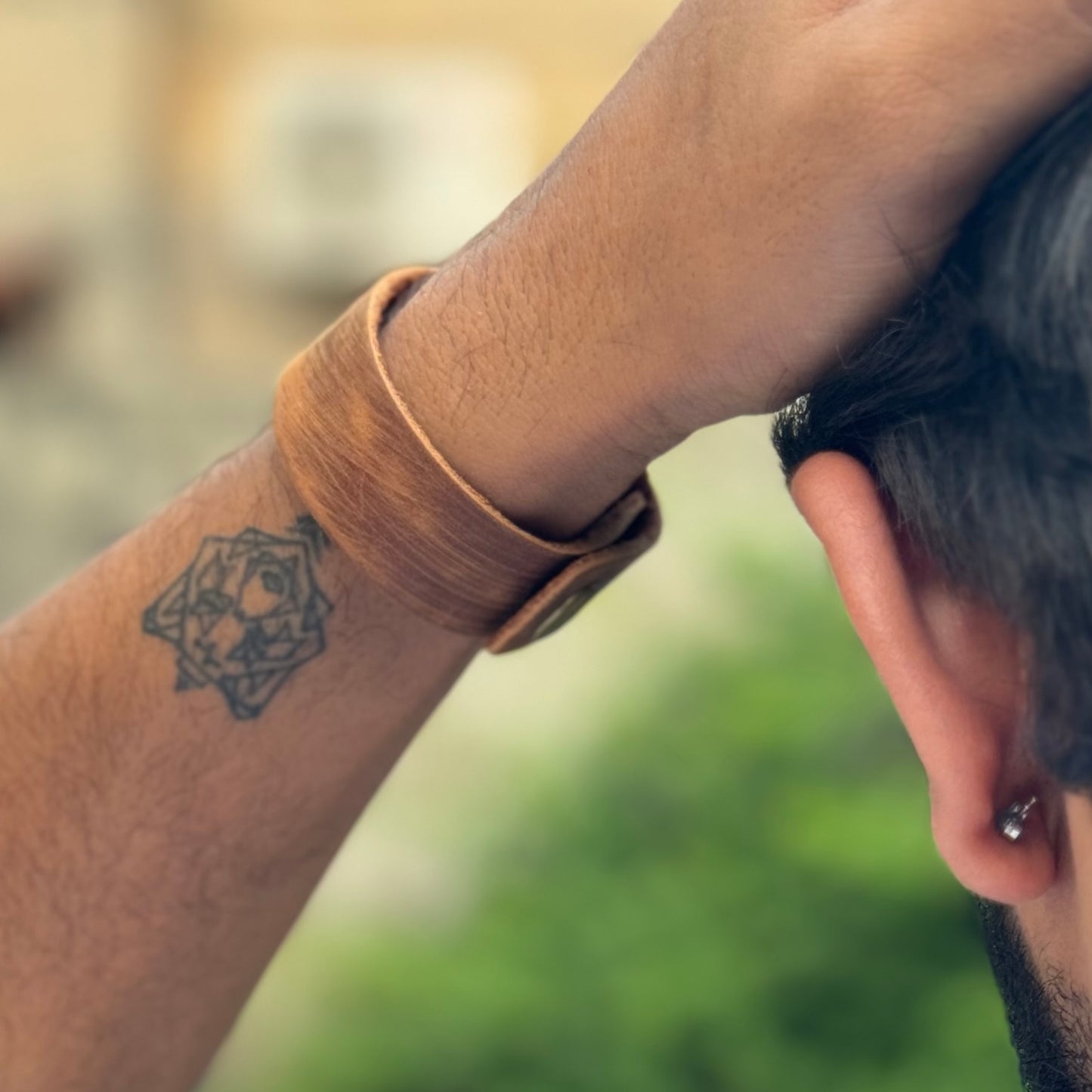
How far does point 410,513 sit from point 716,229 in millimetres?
A: 387

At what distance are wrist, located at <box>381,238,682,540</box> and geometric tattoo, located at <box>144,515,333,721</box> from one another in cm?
22

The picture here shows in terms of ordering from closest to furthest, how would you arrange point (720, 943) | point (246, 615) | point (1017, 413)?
point (1017, 413) < point (246, 615) < point (720, 943)

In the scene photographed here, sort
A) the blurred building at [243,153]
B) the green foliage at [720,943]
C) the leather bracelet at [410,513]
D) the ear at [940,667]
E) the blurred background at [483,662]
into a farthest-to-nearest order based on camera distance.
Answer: the blurred building at [243,153] → the blurred background at [483,662] → the green foliage at [720,943] → the leather bracelet at [410,513] → the ear at [940,667]

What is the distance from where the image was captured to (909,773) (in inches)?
137

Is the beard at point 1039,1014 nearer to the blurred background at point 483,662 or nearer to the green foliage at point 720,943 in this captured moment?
the blurred background at point 483,662

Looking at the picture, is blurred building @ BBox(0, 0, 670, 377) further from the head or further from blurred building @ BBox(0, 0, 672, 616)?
the head

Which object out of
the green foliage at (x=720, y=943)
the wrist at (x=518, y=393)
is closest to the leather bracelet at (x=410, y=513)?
the wrist at (x=518, y=393)

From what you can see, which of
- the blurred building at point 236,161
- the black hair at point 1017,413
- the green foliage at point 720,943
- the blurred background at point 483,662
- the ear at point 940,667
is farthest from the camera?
the blurred building at point 236,161

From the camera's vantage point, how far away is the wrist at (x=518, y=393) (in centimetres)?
123

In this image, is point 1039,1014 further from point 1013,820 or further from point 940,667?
point 940,667

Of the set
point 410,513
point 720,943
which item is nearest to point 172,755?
point 410,513

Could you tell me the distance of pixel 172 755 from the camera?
1514mm

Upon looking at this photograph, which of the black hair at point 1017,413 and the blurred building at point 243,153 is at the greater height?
the blurred building at point 243,153

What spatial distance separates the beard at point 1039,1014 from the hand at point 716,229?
0.51 metres
